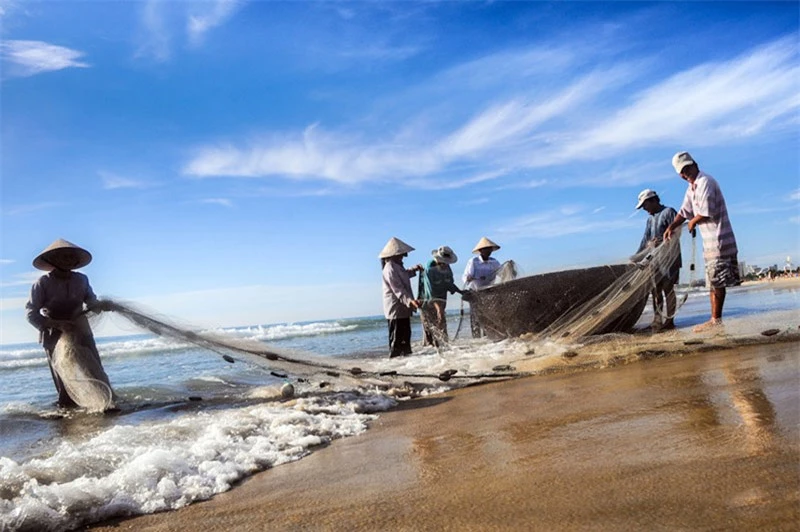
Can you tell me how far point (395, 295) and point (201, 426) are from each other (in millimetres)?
4422

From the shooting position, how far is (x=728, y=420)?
2758mm

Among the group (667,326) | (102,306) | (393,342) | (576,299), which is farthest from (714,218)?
(102,306)

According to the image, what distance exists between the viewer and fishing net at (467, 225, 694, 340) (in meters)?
6.30


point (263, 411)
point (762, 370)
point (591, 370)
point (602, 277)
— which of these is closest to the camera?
point (762, 370)

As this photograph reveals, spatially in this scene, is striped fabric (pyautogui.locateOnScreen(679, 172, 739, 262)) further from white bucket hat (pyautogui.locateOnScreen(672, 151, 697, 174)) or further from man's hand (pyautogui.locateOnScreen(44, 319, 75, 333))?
man's hand (pyautogui.locateOnScreen(44, 319, 75, 333))

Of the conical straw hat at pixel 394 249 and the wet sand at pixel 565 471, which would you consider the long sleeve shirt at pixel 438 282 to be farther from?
the wet sand at pixel 565 471

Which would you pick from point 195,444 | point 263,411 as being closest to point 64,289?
point 263,411

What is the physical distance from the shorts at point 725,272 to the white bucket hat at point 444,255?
401 cm

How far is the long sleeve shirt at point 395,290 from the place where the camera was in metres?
8.07

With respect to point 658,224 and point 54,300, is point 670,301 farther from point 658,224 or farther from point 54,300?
point 54,300

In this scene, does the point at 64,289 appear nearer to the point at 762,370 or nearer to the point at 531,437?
the point at 531,437

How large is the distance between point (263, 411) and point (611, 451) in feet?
8.97

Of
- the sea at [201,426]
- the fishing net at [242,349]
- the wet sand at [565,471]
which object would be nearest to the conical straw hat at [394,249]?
the sea at [201,426]

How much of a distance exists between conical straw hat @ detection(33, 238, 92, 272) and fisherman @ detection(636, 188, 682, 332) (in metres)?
6.74
